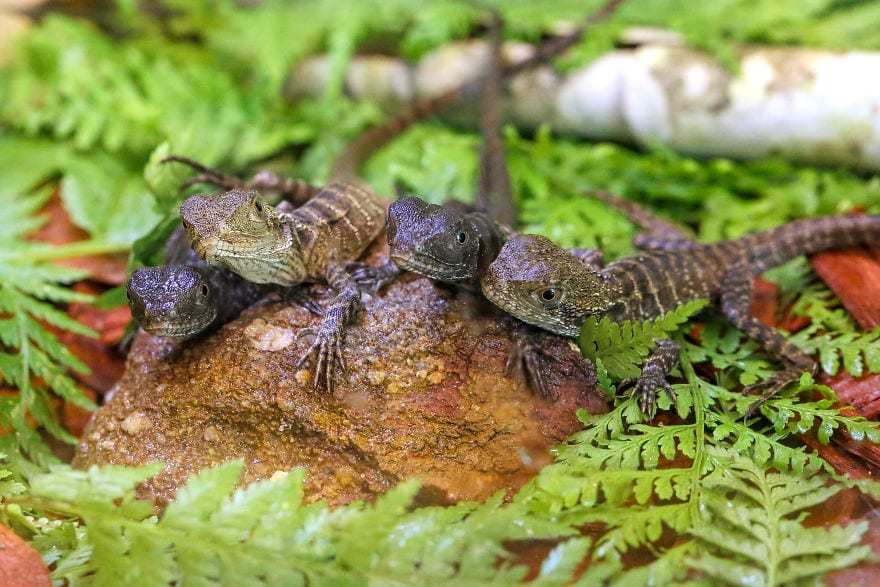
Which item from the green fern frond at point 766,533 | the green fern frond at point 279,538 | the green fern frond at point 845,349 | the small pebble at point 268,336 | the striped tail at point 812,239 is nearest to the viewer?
the green fern frond at point 279,538

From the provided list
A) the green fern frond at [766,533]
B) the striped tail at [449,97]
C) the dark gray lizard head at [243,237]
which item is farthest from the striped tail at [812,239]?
the dark gray lizard head at [243,237]

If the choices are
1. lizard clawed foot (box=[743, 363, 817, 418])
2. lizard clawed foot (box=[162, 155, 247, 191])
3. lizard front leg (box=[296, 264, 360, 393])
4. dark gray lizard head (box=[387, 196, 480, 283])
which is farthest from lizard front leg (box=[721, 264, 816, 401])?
lizard clawed foot (box=[162, 155, 247, 191])

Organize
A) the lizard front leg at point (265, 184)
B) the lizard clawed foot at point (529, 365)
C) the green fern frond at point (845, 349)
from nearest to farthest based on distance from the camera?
the lizard clawed foot at point (529, 365)
the green fern frond at point (845, 349)
the lizard front leg at point (265, 184)

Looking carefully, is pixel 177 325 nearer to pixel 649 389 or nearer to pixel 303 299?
pixel 303 299

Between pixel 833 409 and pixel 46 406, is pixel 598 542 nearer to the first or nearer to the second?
pixel 833 409

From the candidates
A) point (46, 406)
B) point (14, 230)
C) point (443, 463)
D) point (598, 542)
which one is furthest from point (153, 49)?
point (598, 542)

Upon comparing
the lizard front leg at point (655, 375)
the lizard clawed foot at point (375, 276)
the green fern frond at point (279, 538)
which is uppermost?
the lizard clawed foot at point (375, 276)

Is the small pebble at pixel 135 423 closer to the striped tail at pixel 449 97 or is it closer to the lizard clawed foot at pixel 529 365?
the lizard clawed foot at pixel 529 365
